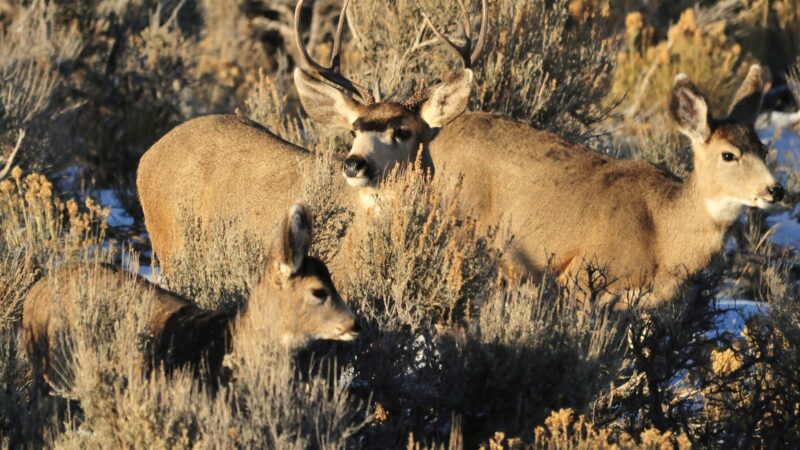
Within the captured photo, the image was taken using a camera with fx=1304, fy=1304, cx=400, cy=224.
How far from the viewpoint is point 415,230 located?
6.55 meters

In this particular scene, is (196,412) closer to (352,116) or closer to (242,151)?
(352,116)

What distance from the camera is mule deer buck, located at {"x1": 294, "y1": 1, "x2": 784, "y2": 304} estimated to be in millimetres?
→ 7875

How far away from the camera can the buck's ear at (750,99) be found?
27.6 feet

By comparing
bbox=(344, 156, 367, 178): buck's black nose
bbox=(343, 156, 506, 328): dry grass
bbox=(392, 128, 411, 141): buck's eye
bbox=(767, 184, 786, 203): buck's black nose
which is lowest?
bbox=(343, 156, 506, 328): dry grass

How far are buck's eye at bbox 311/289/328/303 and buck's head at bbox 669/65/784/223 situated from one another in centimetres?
358

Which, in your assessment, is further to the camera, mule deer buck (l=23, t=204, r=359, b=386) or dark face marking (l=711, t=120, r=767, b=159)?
dark face marking (l=711, t=120, r=767, b=159)

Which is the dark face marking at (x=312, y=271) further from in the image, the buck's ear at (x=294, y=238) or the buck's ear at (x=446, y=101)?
the buck's ear at (x=446, y=101)

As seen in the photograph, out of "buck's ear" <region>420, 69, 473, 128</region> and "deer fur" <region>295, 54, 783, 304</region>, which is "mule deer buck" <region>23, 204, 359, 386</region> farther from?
"buck's ear" <region>420, 69, 473, 128</region>

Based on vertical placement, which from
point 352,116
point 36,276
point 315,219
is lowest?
point 36,276

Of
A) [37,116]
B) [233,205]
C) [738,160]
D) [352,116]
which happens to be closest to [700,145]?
[738,160]

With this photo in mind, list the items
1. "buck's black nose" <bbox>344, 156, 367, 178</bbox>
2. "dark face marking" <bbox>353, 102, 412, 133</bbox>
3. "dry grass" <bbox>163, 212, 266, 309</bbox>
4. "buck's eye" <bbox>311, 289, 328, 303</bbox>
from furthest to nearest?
"dark face marking" <bbox>353, 102, 412, 133</bbox> → "buck's black nose" <bbox>344, 156, 367, 178</bbox> → "dry grass" <bbox>163, 212, 266, 309</bbox> → "buck's eye" <bbox>311, 289, 328, 303</bbox>

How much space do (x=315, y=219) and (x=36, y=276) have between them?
64.0 inches

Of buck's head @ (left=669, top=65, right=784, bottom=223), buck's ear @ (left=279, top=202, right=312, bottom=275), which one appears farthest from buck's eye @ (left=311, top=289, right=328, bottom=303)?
buck's head @ (left=669, top=65, right=784, bottom=223)

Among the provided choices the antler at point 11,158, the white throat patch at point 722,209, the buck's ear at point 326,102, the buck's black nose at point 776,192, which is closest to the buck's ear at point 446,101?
the buck's ear at point 326,102
